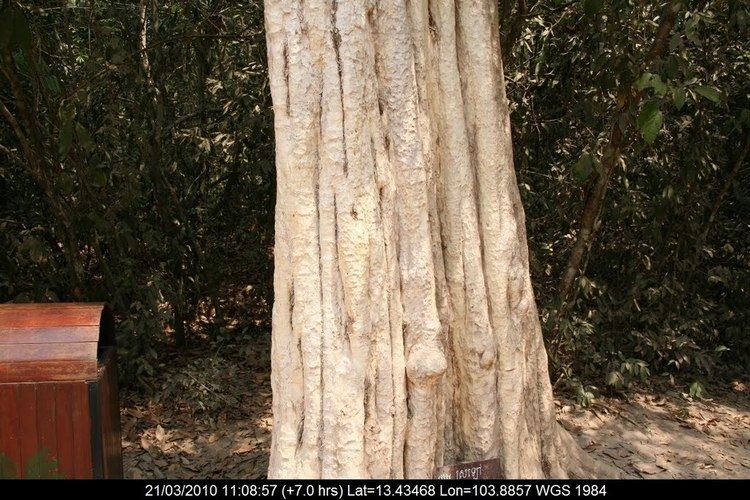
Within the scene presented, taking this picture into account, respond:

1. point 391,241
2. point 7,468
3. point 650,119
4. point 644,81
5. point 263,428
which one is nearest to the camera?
point 391,241

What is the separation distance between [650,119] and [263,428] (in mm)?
3108

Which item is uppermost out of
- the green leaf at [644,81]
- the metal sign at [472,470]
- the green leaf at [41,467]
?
the green leaf at [644,81]

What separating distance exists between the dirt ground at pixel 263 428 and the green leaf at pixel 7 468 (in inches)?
53.8

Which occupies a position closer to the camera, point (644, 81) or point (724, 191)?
point (644, 81)

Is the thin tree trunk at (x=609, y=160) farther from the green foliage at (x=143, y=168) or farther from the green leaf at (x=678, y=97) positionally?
the green foliage at (x=143, y=168)

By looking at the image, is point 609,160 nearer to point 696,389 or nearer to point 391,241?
point 696,389

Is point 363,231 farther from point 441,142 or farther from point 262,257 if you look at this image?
point 262,257

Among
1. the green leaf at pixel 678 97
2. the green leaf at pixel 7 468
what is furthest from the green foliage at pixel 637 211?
the green leaf at pixel 7 468

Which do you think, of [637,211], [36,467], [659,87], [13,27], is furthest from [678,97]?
[36,467]

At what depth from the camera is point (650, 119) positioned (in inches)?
144

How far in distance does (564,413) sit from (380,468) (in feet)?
8.55

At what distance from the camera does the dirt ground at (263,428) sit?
195 inches

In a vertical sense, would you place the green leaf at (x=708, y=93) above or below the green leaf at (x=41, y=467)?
above

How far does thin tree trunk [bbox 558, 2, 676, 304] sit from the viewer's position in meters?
4.75
